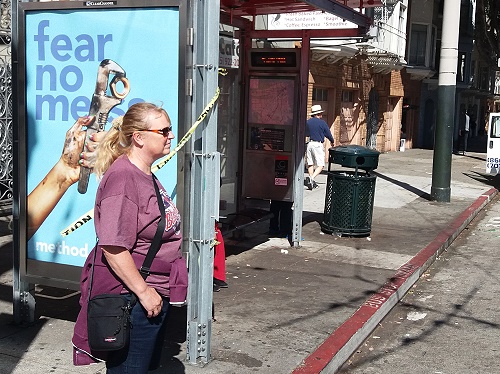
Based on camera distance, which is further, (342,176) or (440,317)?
(342,176)

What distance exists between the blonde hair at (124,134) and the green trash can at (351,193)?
6293 millimetres

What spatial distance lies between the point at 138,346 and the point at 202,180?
1653mm

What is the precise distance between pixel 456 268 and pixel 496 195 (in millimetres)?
8591

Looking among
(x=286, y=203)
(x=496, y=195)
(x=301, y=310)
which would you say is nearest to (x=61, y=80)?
(x=301, y=310)

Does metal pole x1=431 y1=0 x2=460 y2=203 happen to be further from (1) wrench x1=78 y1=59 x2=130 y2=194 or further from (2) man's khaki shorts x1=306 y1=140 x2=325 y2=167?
(1) wrench x1=78 y1=59 x2=130 y2=194

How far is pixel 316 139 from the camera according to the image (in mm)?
13703

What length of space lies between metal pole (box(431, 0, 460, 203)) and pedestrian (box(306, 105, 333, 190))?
2298 millimetres

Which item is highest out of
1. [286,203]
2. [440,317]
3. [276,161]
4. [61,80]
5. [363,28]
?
[363,28]

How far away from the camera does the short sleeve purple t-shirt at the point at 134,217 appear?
288 cm

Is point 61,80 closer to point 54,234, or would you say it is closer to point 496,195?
point 54,234

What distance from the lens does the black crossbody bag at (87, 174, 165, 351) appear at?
2.90m

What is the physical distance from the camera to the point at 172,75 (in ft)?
14.9

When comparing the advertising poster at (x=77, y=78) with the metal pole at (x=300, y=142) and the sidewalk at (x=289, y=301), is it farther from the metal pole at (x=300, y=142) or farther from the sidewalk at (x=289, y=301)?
the metal pole at (x=300, y=142)

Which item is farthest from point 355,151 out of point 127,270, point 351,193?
point 127,270
